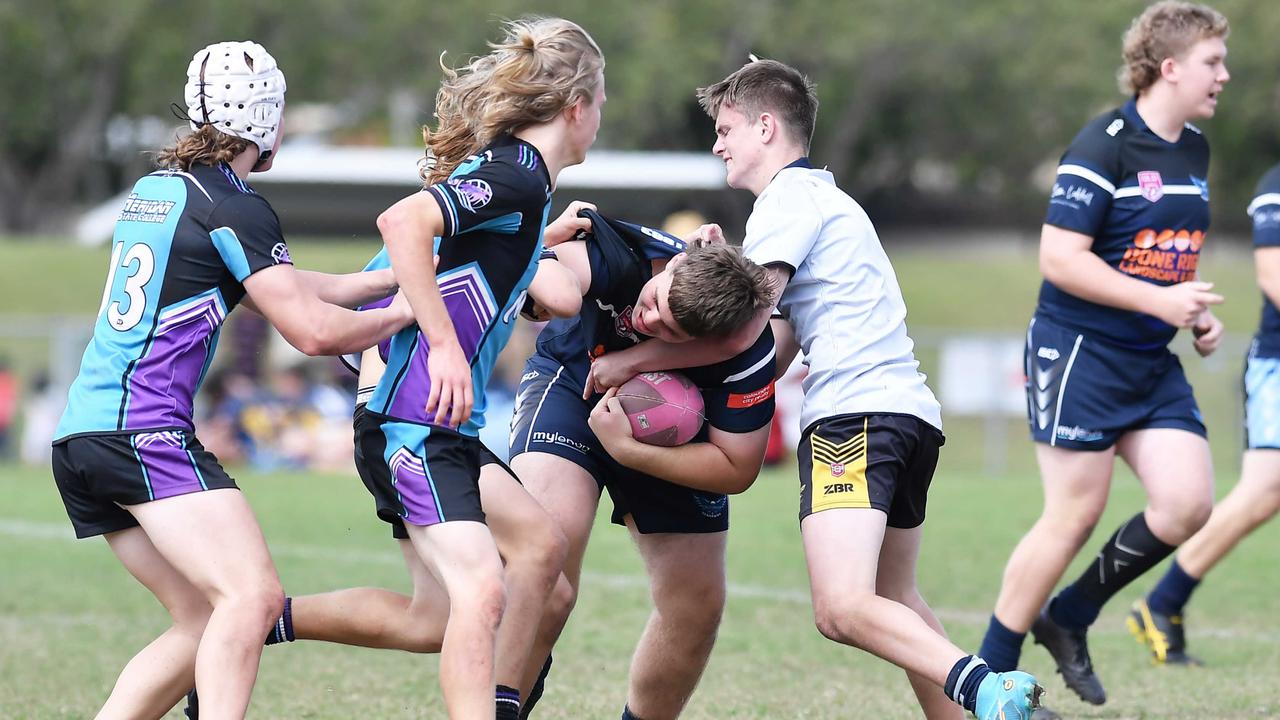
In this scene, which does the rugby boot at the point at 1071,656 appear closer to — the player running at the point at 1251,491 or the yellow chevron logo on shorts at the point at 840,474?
the player running at the point at 1251,491

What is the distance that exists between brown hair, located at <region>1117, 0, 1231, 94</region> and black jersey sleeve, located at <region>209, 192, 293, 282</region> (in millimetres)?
3471

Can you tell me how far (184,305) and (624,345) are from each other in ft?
4.78

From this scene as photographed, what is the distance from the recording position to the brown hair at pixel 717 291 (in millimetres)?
4641

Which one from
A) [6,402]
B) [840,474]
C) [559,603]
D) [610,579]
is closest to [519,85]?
[840,474]

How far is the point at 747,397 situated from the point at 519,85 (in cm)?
126

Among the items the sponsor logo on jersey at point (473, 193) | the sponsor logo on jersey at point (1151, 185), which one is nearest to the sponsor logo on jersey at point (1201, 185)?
the sponsor logo on jersey at point (1151, 185)

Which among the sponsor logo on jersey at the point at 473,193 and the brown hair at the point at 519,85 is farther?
the brown hair at the point at 519,85

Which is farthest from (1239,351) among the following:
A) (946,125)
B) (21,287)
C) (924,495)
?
(946,125)

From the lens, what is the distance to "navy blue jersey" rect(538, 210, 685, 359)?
498 centimetres

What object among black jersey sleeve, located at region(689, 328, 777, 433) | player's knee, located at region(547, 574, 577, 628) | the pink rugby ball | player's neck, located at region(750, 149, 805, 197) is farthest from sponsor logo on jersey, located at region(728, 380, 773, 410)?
player's knee, located at region(547, 574, 577, 628)

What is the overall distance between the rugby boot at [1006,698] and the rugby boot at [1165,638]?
3026mm

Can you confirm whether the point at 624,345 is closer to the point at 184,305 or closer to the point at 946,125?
the point at 184,305

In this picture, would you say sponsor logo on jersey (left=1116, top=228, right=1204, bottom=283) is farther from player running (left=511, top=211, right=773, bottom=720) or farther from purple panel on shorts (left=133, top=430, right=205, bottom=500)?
purple panel on shorts (left=133, top=430, right=205, bottom=500)

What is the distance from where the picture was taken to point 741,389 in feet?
16.7
